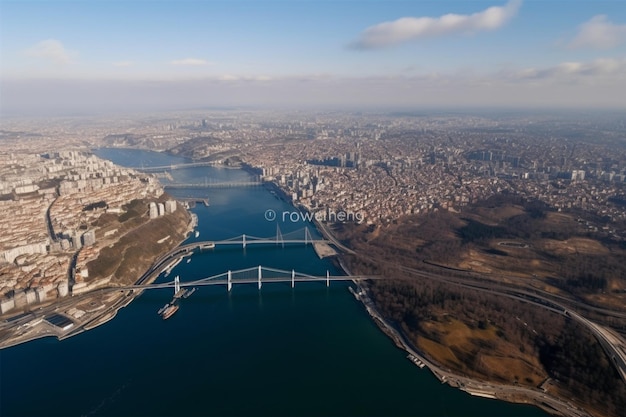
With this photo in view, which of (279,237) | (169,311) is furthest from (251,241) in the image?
(169,311)

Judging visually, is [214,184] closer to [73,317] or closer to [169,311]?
[169,311]

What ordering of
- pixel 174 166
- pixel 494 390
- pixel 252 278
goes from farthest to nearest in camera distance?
1. pixel 174 166
2. pixel 252 278
3. pixel 494 390

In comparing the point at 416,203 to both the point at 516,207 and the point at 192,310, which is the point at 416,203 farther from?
the point at 192,310

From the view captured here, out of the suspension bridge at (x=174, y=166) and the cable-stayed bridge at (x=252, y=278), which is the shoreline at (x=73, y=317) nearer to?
the cable-stayed bridge at (x=252, y=278)

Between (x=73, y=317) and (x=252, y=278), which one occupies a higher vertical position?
(x=252, y=278)

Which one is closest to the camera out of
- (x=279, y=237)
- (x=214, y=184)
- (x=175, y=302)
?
→ (x=175, y=302)

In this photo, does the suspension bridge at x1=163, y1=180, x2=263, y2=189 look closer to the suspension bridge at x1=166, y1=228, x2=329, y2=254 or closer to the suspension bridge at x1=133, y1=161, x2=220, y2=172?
the suspension bridge at x1=133, y1=161, x2=220, y2=172
